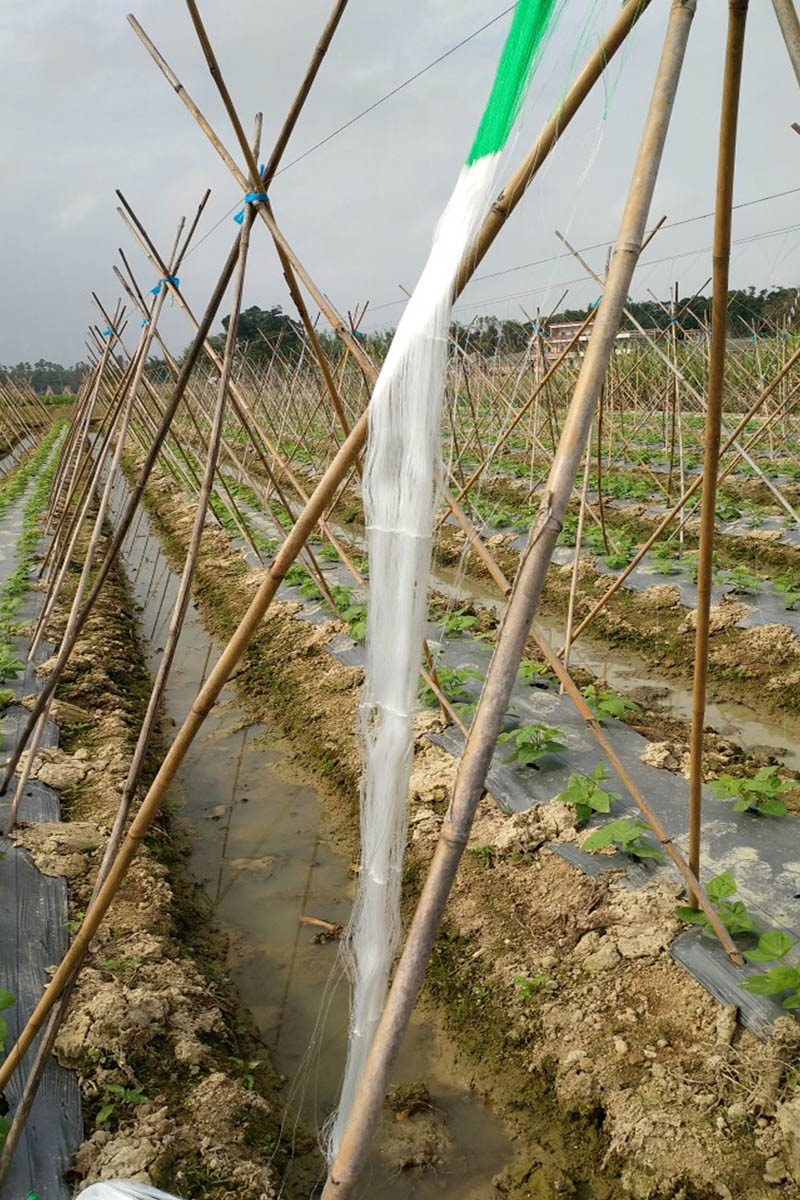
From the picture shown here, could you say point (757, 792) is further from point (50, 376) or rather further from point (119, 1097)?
point (50, 376)

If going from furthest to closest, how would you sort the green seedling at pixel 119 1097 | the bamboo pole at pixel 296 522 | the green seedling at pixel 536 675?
the green seedling at pixel 536 675 → the green seedling at pixel 119 1097 → the bamboo pole at pixel 296 522

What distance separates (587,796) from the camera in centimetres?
326

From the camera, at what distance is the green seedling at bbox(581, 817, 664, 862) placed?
286 cm

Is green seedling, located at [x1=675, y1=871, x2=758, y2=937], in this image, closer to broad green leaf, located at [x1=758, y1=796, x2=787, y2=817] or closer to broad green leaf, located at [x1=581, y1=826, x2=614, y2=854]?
broad green leaf, located at [x1=581, y1=826, x2=614, y2=854]

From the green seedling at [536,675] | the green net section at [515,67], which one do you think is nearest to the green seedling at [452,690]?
the green seedling at [536,675]

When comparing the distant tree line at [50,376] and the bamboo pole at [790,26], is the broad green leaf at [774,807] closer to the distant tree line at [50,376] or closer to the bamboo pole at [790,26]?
the bamboo pole at [790,26]

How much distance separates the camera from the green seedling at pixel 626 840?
2.86 m

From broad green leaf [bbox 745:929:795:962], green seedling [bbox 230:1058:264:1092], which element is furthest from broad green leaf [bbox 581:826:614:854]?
green seedling [bbox 230:1058:264:1092]

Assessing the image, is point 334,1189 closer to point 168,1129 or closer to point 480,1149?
point 168,1129

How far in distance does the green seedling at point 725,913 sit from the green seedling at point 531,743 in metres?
1.19

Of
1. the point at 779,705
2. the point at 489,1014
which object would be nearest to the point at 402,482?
the point at 489,1014

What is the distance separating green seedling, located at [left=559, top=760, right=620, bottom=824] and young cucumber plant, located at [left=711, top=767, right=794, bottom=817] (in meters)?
0.42

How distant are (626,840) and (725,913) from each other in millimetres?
390

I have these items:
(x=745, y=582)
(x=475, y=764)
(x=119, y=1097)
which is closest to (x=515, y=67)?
(x=475, y=764)
